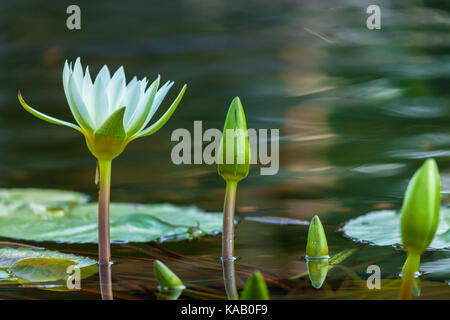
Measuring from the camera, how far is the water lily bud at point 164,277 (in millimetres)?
583

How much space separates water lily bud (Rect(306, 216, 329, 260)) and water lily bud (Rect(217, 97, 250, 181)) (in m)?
0.14

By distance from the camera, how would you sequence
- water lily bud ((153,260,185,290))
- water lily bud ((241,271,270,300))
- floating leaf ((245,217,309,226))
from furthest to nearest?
floating leaf ((245,217,309,226)), water lily bud ((153,260,185,290)), water lily bud ((241,271,270,300))

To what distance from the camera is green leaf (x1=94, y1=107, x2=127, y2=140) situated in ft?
2.15

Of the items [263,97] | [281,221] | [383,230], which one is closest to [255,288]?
[383,230]

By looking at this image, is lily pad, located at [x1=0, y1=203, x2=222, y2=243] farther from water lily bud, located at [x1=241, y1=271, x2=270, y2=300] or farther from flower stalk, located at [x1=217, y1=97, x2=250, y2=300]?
water lily bud, located at [x1=241, y1=271, x2=270, y2=300]

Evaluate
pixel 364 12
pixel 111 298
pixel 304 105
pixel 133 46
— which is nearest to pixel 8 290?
pixel 111 298

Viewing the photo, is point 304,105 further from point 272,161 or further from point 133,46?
point 133,46

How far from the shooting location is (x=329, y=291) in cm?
65

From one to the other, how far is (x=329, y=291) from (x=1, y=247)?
1.95ft

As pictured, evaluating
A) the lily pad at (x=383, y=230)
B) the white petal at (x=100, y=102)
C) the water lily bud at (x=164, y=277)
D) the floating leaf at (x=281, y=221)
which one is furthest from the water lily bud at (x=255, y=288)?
the floating leaf at (x=281, y=221)

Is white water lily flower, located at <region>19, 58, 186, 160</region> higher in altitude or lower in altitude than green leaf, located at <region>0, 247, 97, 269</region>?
higher

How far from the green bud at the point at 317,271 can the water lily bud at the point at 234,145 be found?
181 mm

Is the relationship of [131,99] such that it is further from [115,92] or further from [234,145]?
[234,145]

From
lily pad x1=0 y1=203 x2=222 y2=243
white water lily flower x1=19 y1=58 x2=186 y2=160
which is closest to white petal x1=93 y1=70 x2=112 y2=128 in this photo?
white water lily flower x1=19 y1=58 x2=186 y2=160
